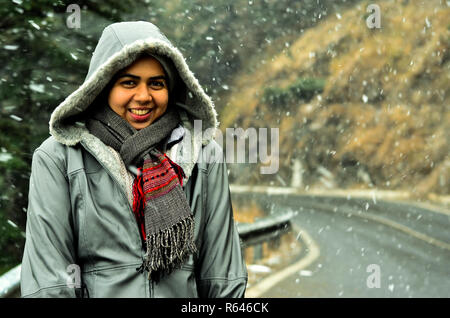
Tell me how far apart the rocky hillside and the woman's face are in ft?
82.4

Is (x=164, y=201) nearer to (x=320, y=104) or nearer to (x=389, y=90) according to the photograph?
(x=389, y=90)

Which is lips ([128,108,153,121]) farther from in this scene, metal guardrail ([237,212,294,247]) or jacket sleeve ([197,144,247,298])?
metal guardrail ([237,212,294,247])

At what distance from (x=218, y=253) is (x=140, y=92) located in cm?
74

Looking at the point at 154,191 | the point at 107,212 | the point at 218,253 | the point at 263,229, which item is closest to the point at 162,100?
the point at 154,191

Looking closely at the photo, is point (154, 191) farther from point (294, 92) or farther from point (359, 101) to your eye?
point (294, 92)

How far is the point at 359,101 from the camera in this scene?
1357 inches

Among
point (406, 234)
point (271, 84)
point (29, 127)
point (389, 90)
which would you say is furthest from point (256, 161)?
point (29, 127)

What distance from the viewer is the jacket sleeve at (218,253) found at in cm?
246

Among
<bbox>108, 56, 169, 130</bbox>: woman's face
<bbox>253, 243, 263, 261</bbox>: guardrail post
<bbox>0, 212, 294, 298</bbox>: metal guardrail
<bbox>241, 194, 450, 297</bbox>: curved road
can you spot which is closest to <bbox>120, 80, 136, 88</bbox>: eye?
<bbox>108, 56, 169, 130</bbox>: woman's face

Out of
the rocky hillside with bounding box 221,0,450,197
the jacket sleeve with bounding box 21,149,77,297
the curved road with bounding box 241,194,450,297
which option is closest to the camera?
the jacket sleeve with bounding box 21,149,77,297

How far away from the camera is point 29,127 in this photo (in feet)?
20.9

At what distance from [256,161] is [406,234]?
27.5 metres

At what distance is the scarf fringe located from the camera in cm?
226

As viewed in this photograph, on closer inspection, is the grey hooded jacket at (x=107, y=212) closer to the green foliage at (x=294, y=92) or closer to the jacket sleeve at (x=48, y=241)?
the jacket sleeve at (x=48, y=241)
